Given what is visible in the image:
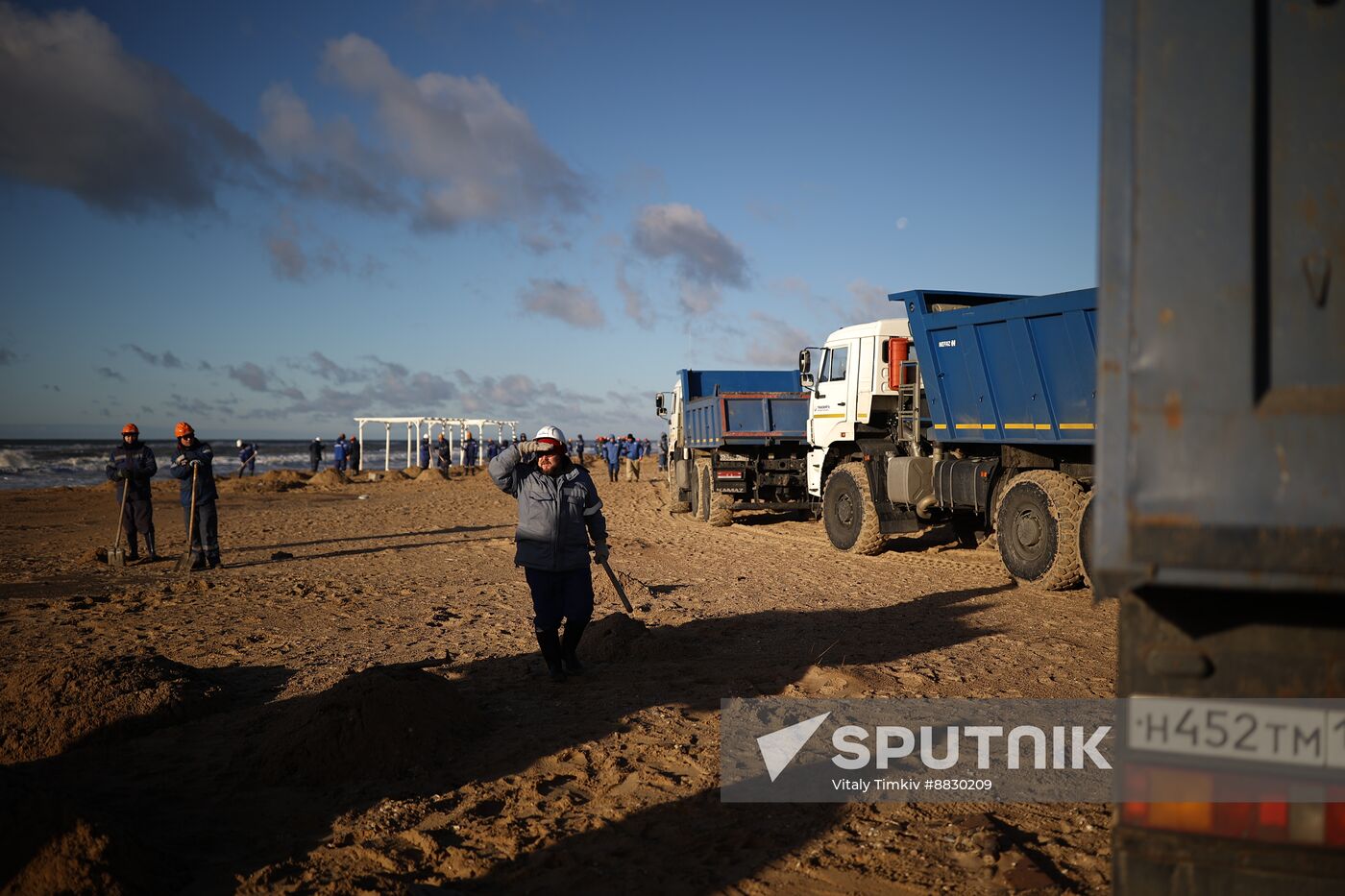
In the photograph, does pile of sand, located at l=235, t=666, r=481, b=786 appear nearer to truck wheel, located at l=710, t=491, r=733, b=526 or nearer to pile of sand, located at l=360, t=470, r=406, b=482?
truck wheel, located at l=710, t=491, r=733, b=526

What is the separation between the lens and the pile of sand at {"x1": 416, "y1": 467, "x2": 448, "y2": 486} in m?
33.7

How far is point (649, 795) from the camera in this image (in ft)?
13.0

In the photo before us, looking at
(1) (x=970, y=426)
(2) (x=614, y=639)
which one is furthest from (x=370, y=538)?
(1) (x=970, y=426)

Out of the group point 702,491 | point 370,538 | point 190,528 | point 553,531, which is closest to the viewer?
point 553,531

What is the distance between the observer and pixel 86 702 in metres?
4.86

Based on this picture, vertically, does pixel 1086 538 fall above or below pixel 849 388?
below

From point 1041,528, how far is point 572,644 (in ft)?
18.1

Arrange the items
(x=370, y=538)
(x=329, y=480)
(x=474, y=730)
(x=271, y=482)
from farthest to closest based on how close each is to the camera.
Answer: (x=329, y=480) → (x=271, y=482) → (x=370, y=538) → (x=474, y=730)

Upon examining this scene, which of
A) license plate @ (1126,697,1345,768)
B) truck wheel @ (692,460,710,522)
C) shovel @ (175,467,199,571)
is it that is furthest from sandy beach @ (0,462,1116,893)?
truck wheel @ (692,460,710,522)

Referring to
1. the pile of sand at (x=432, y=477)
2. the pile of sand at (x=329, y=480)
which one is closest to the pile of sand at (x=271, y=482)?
the pile of sand at (x=329, y=480)

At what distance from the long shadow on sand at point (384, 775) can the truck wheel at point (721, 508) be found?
977cm

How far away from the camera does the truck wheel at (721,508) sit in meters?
16.3
